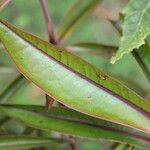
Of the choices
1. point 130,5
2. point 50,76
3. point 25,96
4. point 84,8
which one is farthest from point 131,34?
point 25,96

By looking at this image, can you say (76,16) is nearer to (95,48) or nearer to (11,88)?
(95,48)

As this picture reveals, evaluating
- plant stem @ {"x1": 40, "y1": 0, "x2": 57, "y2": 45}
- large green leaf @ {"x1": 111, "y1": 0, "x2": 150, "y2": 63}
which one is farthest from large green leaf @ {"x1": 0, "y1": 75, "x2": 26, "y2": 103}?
large green leaf @ {"x1": 111, "y1": 0, "x2": 150, "y2": 63}

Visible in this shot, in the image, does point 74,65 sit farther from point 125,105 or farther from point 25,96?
point 25,96

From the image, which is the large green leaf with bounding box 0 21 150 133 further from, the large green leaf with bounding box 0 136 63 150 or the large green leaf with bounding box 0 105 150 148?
the large green leaf with bounding box 0 136 63 150

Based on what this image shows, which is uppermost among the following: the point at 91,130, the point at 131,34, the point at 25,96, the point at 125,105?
the point at 131,34

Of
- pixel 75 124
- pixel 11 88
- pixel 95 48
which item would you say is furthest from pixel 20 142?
pixel 95 48

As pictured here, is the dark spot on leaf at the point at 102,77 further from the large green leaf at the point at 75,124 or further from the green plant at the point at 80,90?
the large green leaf at the point at 75,124
